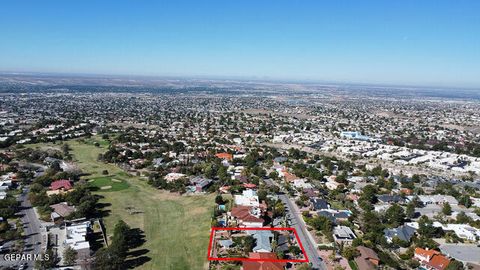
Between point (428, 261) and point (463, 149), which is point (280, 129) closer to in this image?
point (463, 149)

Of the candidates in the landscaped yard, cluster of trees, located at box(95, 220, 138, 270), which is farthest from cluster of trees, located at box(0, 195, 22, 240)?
cluster of trees, located at box(95, 220, 138, 270)

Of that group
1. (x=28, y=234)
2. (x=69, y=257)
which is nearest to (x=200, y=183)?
(x=28, y=234)

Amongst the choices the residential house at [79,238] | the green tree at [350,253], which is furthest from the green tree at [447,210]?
the residential house at [79,238]

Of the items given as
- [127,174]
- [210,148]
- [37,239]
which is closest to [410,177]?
[210,148]

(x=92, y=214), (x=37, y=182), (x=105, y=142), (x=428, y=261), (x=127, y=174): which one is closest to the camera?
(x=428, y=261)

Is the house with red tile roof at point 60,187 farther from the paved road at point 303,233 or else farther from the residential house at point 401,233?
the residential house at point 401,233

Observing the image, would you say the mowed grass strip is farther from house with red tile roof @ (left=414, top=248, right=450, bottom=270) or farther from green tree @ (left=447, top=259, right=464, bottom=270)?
green tree @ (left=447, top=259, right=464, bottom=270)
